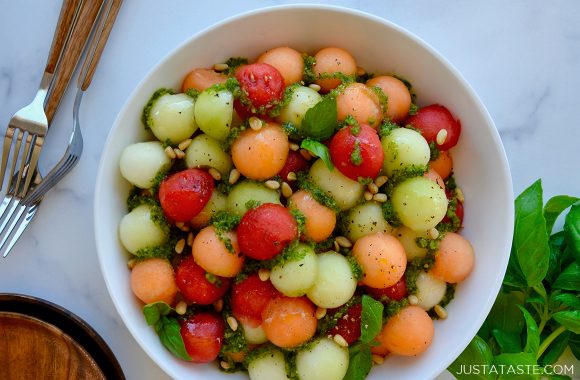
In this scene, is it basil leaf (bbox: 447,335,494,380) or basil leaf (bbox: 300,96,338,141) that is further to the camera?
basil leaf (bbox: 447,335,494,380)

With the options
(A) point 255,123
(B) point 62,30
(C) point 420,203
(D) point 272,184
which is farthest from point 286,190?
(B) point 62,30

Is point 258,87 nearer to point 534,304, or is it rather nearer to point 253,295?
point 253,295

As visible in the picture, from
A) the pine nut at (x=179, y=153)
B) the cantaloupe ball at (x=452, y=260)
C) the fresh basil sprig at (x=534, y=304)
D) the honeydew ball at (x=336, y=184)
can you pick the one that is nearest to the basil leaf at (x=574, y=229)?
the fresh basil sprig at (x=534, y=304)

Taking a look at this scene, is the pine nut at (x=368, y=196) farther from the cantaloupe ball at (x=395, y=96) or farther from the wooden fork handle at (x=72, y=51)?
the wooden fork handle at (x=72, y=51)

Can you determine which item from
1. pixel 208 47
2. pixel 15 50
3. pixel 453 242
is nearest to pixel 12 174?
pixel 15 50

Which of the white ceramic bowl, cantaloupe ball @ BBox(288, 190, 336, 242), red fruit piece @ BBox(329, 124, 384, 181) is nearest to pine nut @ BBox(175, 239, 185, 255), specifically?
the white ceramic bowl

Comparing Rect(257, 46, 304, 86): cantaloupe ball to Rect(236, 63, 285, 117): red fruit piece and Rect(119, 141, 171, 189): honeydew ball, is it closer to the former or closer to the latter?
Rect(236, 63, 285, 117): red fruit piece
